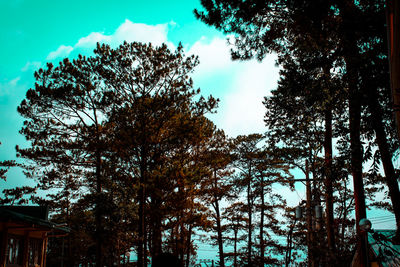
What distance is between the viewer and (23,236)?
42.2 ft

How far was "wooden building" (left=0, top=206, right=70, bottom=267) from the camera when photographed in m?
10.4

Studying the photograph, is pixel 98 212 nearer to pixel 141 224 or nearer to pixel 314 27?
pixel 141 224

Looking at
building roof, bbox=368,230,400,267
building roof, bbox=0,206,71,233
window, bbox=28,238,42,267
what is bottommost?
window, bbox=28,238,42,267

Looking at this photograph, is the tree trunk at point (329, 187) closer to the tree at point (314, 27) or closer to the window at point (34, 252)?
the tree at point (314, 27)

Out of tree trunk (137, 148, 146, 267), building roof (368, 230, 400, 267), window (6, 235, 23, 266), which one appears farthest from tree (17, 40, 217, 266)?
building roof (368, 230, 400, 267)

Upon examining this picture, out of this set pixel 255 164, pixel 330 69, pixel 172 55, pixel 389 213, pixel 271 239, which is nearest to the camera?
pixel 330 69

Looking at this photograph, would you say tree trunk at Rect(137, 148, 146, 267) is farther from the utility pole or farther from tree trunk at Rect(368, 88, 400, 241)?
the utility pole

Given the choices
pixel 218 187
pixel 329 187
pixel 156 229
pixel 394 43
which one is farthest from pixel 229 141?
pixel 394 43

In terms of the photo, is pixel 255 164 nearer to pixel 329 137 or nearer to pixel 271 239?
pixel 271 239

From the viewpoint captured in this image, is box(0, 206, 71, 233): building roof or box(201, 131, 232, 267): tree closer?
box(0, 206, 71, 233): building roof

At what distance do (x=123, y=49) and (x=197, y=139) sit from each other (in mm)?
5884

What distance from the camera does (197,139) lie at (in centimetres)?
1458

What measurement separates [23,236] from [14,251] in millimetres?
903

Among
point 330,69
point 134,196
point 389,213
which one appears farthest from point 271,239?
point 330,69
